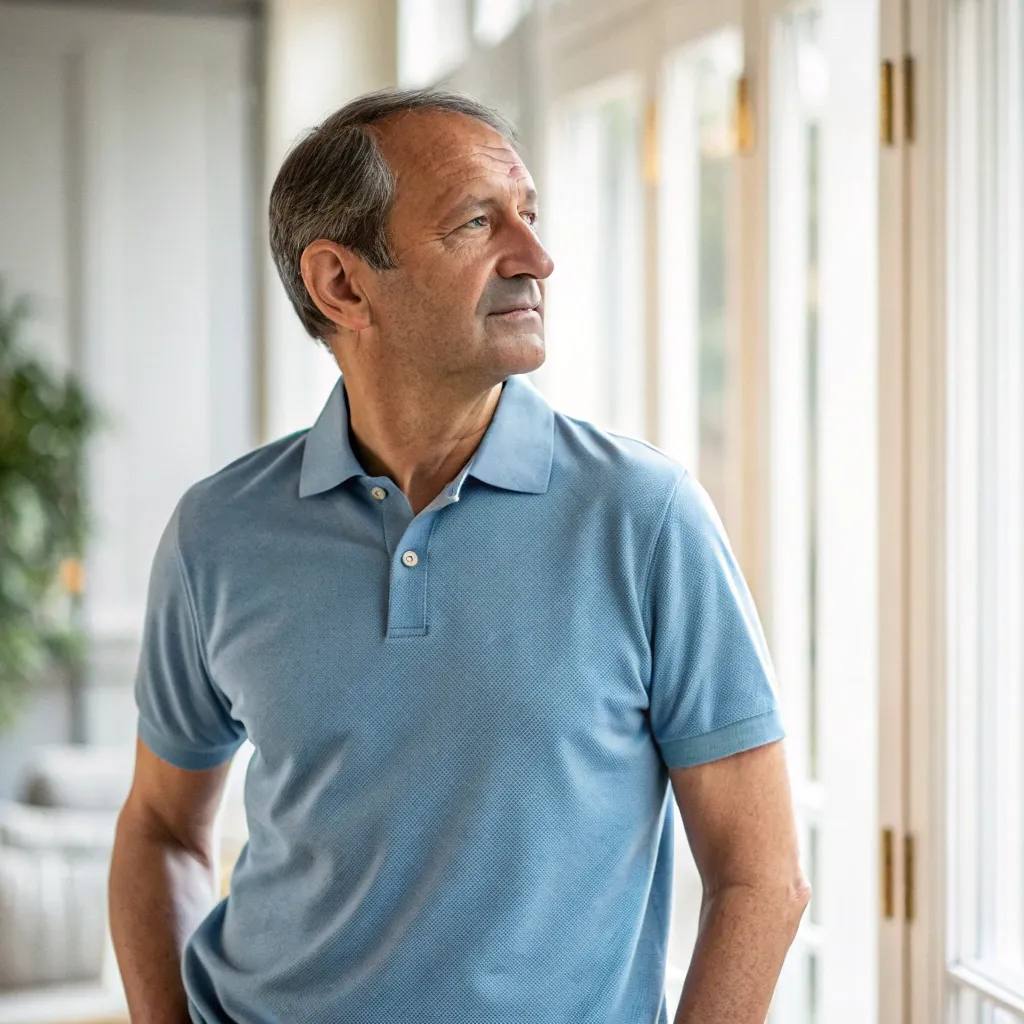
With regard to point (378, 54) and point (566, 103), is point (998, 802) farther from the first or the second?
point (378, 54)

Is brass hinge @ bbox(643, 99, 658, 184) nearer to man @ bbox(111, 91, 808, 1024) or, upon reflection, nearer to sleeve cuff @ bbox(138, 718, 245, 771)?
man @ bbox(111, 91, 808, 1024)

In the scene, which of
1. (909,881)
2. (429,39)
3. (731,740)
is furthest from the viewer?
(429,39)

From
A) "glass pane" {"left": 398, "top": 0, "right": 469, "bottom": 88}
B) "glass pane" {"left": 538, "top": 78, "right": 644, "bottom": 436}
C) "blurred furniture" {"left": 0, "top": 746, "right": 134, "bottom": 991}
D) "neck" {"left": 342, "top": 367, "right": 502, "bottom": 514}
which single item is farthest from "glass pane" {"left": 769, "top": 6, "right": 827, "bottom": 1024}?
"blurred furniture" {"left": 0, "top": 746, "right": 134, "bottom": 991}

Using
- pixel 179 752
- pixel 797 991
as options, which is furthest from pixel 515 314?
pixel 797 991

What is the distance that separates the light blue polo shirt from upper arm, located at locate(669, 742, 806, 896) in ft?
0.06

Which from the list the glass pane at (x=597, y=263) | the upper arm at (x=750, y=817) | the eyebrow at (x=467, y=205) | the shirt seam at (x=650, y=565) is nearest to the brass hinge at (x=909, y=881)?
the upper arm at (x=750, y=817)

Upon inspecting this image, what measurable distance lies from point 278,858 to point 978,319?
90 centimetres

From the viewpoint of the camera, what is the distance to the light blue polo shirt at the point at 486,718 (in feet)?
3.97

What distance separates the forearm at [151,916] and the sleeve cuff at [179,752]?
9 cm

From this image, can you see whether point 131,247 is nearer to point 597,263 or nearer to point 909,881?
point 597,263

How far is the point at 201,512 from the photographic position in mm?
1421

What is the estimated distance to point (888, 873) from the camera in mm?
1533

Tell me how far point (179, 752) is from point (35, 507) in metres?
3.00

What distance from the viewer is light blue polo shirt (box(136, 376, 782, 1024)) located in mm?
1211
